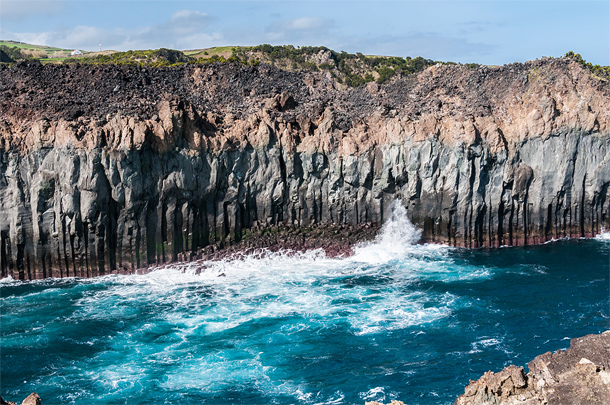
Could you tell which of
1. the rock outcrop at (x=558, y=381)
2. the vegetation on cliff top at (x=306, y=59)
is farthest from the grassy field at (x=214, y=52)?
the rock outcrop at (x=558, y=381)

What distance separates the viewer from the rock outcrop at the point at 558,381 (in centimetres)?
2419

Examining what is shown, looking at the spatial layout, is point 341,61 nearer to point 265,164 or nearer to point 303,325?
point 265,164

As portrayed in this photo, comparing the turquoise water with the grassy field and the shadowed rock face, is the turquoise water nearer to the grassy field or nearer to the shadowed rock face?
the shadowed rock face

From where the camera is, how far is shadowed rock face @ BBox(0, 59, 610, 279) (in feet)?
199

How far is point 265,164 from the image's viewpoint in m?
67.7

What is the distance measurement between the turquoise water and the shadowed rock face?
179 inches

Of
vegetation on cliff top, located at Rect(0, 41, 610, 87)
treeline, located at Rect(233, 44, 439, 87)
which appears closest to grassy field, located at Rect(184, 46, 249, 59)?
vegetation on cliff top, located at Rect(0, 41, 610, 87)

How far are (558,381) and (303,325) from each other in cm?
2487

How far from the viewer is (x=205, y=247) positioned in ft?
214

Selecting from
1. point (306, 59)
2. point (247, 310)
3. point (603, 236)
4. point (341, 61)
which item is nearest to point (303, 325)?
point (247, 310)

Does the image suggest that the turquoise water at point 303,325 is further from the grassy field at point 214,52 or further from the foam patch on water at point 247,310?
the grassy field at point 214,52

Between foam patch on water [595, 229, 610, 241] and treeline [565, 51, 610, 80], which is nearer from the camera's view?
foam patch on water [595, 229, 610, 241]

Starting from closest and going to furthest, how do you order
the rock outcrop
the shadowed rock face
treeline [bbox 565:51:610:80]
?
the rock outcrop, the shadowed rock face, treeline [bbox 565:51:610:80]

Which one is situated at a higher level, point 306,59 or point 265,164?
point 306,59
